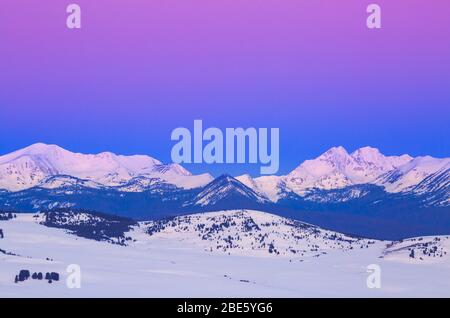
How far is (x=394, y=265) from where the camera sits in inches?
6909

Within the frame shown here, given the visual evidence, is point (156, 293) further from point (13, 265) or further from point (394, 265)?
point (394, 265)

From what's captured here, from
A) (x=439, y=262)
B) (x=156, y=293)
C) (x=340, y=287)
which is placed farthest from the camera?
(x=439, y=262)

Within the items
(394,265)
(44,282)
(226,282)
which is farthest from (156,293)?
(394,265)

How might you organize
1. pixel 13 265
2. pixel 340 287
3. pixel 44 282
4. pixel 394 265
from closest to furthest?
pixel 44 282 → pixel 13 265 → pixel 340 287 → pixel 394 265

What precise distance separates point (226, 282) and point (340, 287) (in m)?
18.8
